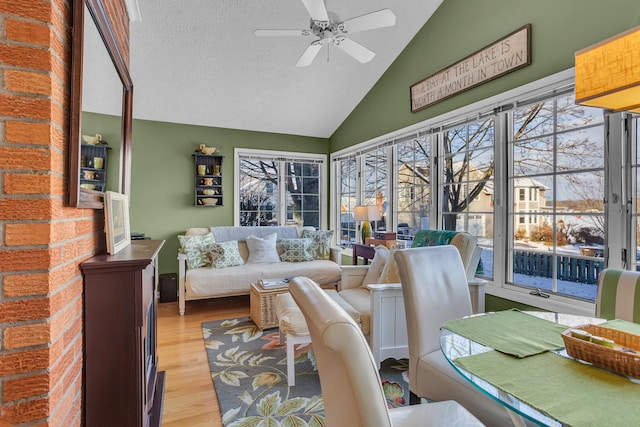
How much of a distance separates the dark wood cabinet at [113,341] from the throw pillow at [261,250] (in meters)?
2.95

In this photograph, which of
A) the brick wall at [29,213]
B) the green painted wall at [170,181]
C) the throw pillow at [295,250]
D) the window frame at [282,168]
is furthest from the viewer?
the window frame at [282,168]

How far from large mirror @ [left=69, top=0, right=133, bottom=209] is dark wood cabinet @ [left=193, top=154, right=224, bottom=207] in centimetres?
263

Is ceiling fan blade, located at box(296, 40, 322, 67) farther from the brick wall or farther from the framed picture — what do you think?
the brick wall

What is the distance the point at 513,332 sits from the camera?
50.0 inches

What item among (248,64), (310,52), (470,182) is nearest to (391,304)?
(470,182)

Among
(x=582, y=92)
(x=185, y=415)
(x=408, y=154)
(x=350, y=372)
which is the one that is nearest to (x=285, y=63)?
(x=408, y=154)

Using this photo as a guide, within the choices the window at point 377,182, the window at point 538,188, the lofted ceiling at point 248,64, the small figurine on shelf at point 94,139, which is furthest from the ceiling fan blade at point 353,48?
the small figurine on shelf at point 94,139

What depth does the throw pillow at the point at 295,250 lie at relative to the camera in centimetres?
448

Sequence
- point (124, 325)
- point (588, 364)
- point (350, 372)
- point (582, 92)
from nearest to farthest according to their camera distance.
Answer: point (350, 372), point (588, 364), point (582, 92), point (124, 325)

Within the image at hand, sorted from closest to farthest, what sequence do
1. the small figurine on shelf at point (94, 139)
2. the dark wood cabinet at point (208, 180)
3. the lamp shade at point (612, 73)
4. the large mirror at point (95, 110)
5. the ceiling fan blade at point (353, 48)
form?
the lamp shade at point (612, 73) → the large mirror at point (95, 110) → the small figurine on shelf at point (94, 139) → the ceiling fan blade at point (353, 48) → the dark wood cabinet at point (208, 180)

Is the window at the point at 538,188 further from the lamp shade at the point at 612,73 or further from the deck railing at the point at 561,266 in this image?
the lamp shade at the point at 612,73

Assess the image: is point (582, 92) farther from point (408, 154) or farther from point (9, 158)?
point (408, 154)

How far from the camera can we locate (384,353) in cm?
240

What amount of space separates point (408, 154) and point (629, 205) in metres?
2.17
